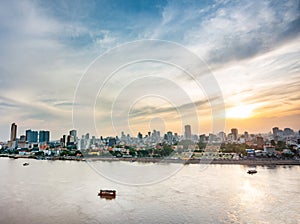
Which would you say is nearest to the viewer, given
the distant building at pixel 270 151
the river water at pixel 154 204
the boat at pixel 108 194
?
the river water at pixel 154 204

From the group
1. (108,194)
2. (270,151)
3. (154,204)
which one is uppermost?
(270,151)

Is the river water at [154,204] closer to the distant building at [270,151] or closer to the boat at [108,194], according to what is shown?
the boat at [108,194]

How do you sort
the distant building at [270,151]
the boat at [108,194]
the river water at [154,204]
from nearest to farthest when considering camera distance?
1. the river water at [154,204]
2. the boat at [108,194]
3. the distant building at [270,151]

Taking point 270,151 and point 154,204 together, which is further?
point 270,151

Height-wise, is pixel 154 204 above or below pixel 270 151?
below

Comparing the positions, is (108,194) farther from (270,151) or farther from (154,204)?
(270,151)

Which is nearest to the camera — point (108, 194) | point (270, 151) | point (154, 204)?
point (154, 204)

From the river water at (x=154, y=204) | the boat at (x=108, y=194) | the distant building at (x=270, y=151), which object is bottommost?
the river water at (x=154, y=204)

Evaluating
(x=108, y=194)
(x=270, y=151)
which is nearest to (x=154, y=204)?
(x=108, y=194)

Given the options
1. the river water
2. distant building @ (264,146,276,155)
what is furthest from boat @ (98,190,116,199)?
distant building @ (264,146,276,155)

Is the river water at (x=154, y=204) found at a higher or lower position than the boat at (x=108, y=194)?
lower

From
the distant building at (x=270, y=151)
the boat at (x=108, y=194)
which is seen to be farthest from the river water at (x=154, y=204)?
the distant building at (x=270, y=151)
